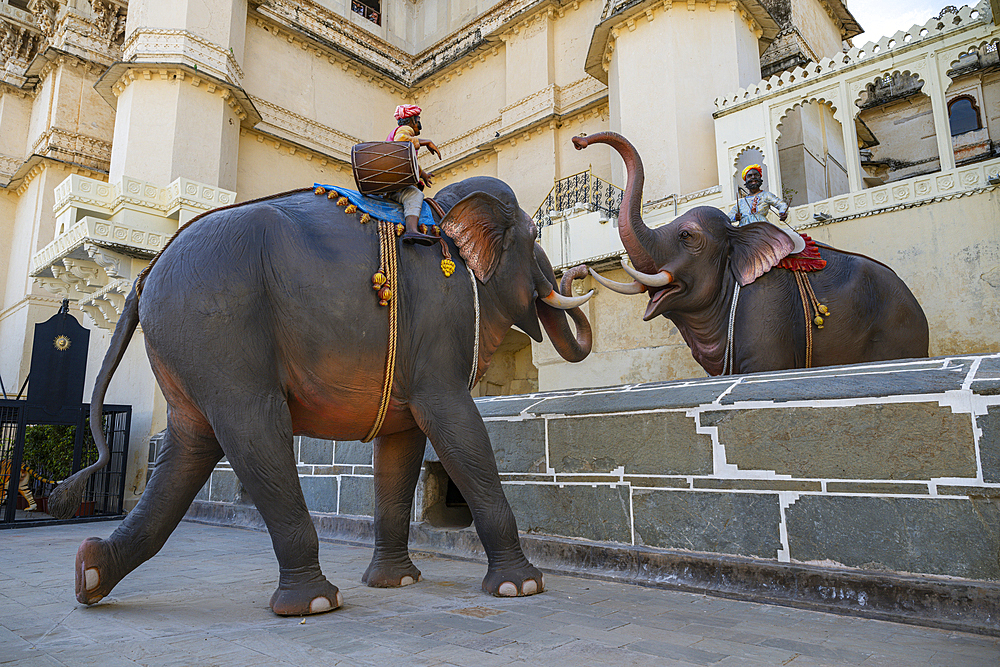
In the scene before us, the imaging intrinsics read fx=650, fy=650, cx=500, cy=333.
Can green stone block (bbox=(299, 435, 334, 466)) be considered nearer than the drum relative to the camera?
No

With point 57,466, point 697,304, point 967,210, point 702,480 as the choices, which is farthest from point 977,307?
point 57,466

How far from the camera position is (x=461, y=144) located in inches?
776

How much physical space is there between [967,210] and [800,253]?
4230mm

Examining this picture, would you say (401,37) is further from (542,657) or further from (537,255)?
(542,657)

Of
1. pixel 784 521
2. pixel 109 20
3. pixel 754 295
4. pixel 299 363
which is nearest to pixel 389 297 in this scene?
pixel 299 363

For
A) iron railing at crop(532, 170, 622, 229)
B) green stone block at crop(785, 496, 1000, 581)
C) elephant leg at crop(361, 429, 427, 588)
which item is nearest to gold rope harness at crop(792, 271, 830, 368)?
green stone block at crop(785, 496, 1000, 581)

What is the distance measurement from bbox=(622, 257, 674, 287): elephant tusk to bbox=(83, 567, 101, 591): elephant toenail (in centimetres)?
Answer: 431

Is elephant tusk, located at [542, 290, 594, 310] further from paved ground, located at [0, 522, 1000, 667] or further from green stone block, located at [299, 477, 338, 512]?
green stone block, located at [299, 477, 338, 512]

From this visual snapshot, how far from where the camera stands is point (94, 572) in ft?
10.7

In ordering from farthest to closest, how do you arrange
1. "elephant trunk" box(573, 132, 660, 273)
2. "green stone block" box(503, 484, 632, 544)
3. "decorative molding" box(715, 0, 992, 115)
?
"decorative molding" box(715, 0, 992, 115) < "elephant trunk" box(573, 132, 660, 273) < "green stone block" box(503, 484, 632, 544)

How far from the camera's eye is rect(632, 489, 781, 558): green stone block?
3451 millimetres

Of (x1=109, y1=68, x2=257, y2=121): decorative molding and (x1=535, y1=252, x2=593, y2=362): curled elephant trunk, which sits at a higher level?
(x1=109, y1=68, x2=257, y2=121): decorative molding

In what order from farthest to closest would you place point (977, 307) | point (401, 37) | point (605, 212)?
1. point (401, 37)
2. point (605, 212)
3. point (977, 307)

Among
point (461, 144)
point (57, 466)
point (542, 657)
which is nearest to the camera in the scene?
point (542, 657)
